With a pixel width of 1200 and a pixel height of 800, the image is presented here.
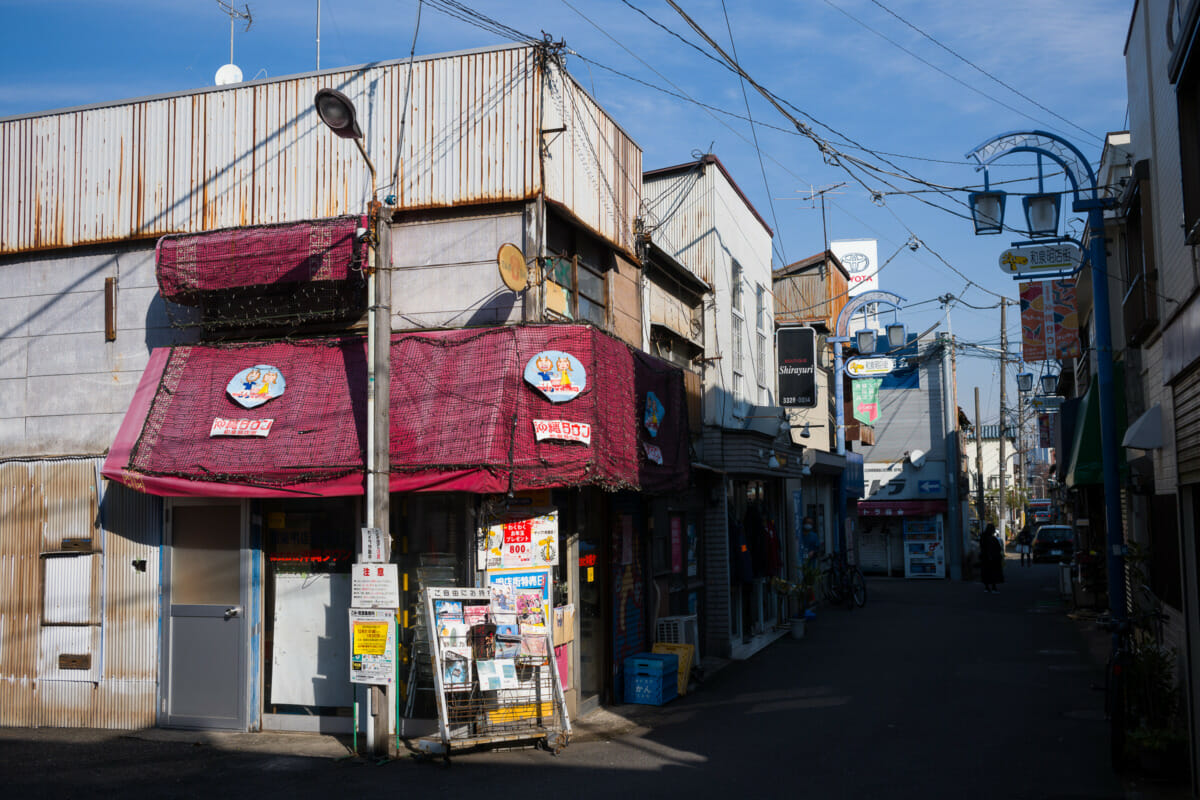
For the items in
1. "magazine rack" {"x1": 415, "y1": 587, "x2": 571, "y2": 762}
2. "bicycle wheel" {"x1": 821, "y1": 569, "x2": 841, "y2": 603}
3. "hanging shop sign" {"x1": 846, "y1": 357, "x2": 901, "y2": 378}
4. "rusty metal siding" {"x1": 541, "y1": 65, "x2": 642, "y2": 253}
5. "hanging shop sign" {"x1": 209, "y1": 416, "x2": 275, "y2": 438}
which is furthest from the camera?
"hanging shop sign" {"x1": 846, "y1": 357, "x2": 901, "y2": 378}

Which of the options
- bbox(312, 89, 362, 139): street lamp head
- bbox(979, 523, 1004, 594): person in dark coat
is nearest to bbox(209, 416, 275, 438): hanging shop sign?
bbox(312, 89, 362, 139): street lamp head

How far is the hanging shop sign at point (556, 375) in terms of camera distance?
984 centimetres

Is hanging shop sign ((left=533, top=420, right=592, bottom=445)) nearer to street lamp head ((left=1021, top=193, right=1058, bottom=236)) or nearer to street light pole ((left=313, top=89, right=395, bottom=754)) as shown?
street light pole ((left=313, top=89, right=395, bottom=754))

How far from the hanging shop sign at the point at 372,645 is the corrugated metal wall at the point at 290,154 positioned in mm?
4329

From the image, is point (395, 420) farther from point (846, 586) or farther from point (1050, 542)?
point (1050, 542)

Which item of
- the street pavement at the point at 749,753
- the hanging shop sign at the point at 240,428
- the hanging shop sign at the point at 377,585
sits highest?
the hanging shop sign at the point at 240,428

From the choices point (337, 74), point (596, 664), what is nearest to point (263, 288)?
point (337, 74)

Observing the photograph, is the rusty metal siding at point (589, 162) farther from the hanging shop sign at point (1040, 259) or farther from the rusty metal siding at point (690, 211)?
the hanging shop sign at point (1040, 259)

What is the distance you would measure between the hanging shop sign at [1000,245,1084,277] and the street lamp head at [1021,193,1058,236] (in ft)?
2.67

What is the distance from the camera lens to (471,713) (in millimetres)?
9609

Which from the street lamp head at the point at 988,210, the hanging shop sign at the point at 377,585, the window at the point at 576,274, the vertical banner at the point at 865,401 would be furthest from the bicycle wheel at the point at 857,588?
the hanging shop sign at the point at 377,585

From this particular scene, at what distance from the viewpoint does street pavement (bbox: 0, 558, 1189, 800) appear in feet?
27.1

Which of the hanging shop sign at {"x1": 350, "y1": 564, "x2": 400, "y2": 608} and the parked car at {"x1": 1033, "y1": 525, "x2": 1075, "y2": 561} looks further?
the parked car at {"x1": 1033, "y1": 525, "x2": 1075, "y2": 561}

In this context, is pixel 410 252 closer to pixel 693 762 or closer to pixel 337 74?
pixel 337 74
